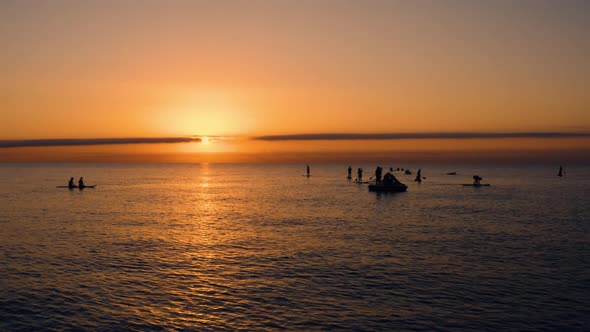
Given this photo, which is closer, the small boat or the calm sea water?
the calm sea water

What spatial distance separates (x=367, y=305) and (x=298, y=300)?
307 centimetres

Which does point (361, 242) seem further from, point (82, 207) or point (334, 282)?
point (82, 207)

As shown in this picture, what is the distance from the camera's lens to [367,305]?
1898cm

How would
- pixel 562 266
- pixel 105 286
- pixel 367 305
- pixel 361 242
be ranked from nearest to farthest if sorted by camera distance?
pixel 367 305
pixel 105 286
pixel 562 266
pixel 361 242

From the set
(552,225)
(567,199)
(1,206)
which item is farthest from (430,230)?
(1,206)

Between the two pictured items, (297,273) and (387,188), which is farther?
(387,188)

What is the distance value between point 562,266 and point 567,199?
4914cm

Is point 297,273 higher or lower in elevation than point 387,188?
higher

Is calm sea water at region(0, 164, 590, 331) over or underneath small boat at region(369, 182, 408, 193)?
over

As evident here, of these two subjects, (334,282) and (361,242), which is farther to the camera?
(361,242)

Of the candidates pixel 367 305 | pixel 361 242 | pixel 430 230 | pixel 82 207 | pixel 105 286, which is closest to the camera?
pixel 367 305

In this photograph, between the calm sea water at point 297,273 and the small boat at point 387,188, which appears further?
the small boat at point 387,188

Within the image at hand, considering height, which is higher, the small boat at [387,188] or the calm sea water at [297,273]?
the calm sea water at [297,273]

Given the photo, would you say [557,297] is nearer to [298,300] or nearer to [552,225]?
[298,300]
